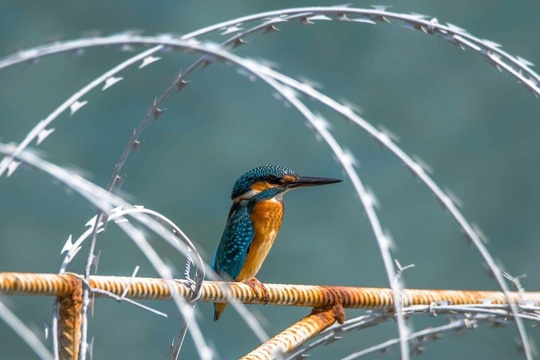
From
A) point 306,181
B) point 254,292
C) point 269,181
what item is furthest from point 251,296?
point 269,181

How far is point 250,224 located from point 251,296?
41.5 inches

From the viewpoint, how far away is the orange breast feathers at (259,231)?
2289 mm

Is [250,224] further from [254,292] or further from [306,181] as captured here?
[254,292]

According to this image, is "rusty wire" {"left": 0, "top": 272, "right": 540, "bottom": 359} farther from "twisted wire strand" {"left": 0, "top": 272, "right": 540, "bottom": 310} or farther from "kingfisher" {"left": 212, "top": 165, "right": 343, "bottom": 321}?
"kingfisher" {"left": 212, "top": 165, "right": 343, "bottom": 321}

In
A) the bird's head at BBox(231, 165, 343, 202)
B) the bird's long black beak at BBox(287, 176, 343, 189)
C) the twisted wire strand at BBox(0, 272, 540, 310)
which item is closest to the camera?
the twisted wire strand at BBox(0, 272, 540, 310)

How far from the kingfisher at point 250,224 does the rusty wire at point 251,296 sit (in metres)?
0.88

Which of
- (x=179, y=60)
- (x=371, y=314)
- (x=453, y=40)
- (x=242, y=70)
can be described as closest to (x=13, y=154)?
(x=242, y=70)

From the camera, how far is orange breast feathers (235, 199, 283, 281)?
2.29 metres

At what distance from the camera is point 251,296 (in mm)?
1243

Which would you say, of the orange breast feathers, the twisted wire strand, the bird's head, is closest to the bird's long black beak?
the bird's head

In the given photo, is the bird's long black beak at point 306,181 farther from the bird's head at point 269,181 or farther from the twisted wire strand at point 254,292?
the twisted wire strand at point 254,292

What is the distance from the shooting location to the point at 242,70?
78 centimetres

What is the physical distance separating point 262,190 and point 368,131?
1.47m

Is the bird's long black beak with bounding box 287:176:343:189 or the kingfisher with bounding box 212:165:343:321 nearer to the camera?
the bird's long black beak with bounding box 287:176:343:189
